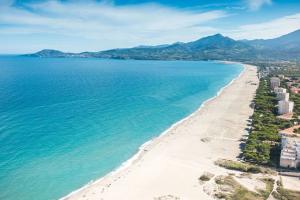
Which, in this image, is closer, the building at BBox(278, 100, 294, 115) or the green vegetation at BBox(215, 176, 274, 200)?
the green vegetation at BBox(215, 176, 274, 200)

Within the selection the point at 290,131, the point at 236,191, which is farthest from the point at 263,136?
the point at 236,191

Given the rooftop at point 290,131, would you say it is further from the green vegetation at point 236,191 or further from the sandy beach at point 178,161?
the green vegetation at point 236,191

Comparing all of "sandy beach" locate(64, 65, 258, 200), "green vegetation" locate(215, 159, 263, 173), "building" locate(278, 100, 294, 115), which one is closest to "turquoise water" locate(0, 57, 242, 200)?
"sandy beach" locate(64, 65, 258, 200)

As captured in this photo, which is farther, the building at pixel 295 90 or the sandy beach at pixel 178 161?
the building at pixel 295 90

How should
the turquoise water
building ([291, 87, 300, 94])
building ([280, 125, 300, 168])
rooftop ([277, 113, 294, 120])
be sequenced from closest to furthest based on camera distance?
the turquoise water, building ([280, 125, 300, 168]), rooftop ([277, 113, 294, 120]), building ([291, 87, 300, 94])

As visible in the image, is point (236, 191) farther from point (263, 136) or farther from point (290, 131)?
point (290, 131)

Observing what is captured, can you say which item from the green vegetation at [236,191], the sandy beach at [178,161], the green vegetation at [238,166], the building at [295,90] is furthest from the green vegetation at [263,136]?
the building at [295,90]

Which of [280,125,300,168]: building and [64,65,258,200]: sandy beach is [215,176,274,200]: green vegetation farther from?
[280,125,300,168]: building

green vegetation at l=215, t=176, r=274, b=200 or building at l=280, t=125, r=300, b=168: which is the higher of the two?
building at l=280, t=125, r=300, b=168
